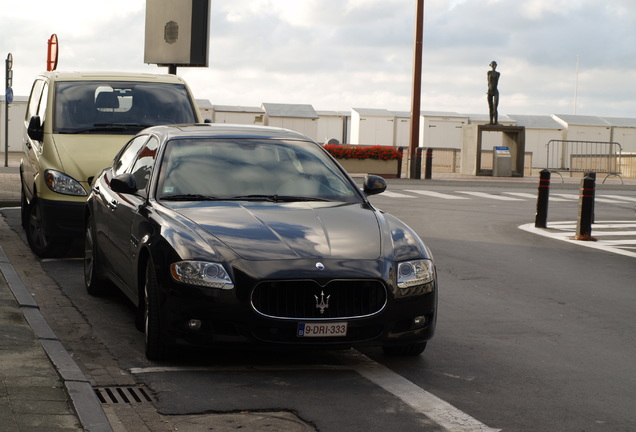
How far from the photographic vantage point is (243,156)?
826cm

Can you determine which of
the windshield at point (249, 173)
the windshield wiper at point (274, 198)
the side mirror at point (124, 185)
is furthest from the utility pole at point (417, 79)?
the windshield wiper at point (274, 198)

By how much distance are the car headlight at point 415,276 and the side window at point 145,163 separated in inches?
90.3

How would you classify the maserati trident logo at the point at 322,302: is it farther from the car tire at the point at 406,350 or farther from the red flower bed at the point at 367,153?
the red flower bed at the point at 367,153

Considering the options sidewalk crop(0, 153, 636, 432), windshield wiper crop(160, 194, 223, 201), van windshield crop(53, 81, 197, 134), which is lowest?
sidewalk crop(0, 153, 636, 432)

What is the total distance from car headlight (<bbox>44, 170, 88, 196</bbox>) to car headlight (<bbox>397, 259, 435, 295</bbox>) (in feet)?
18.5

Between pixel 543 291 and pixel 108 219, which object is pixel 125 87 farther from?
pixel 543 291

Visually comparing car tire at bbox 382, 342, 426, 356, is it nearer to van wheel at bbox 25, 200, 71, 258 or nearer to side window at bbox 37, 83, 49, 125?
van wheel at bbox 25, 200, 71, 258

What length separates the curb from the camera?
5395 millimetres

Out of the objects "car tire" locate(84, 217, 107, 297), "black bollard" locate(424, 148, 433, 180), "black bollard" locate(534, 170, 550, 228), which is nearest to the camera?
"car tire" locate(84, 217, 107, 297)

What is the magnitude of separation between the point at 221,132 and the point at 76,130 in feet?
14.3

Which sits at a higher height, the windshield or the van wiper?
the van wiper

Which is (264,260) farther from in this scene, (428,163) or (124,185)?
(428,163)

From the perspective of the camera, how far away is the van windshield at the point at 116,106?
12.6 m

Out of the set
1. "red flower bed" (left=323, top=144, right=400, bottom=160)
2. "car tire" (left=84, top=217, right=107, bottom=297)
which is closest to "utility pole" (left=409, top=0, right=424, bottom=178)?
"red flower bed" (left=323, top=144, right=400, bottom=160)
